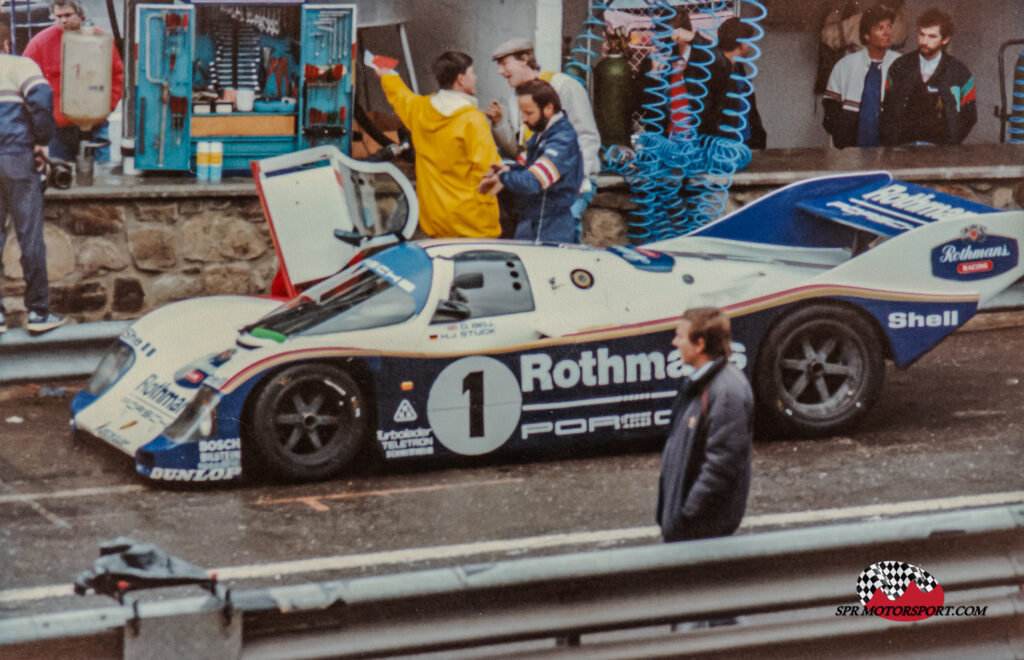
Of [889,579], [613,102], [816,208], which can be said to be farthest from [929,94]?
[889,579]

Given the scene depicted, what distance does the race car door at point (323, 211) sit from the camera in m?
9.22

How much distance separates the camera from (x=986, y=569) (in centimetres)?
459

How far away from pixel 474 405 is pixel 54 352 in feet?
10.9

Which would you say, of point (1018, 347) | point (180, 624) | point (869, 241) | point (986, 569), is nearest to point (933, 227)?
point (869, 241)

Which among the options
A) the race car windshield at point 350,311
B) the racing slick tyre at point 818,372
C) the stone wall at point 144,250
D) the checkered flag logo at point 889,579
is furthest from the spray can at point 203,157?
the checkered flag logo at point 889,579

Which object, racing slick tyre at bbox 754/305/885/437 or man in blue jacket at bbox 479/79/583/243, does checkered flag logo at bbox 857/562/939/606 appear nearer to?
racing slick tyre at bbox 754/305/885/437

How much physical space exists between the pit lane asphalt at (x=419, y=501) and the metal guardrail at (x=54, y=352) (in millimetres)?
609

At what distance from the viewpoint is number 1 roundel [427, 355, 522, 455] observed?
7.67m

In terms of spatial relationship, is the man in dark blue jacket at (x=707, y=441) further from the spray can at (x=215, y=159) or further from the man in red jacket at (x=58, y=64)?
the man in red jacket at (x=58, y=64)

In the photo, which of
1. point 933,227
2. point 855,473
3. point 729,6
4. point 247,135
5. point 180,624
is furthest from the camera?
point 729,6

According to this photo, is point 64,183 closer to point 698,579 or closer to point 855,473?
point 855,473

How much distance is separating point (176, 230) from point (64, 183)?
2.61 ft

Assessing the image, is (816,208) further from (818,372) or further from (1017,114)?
(1017,114)

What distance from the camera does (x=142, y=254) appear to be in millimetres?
10242
